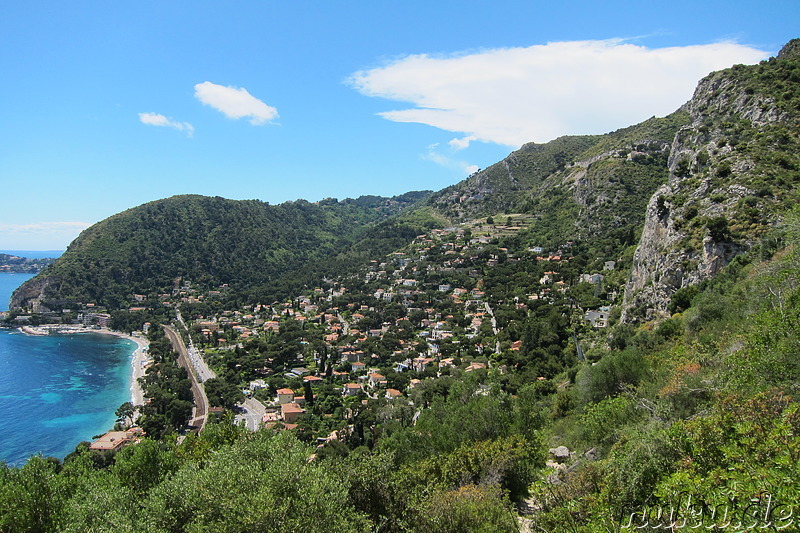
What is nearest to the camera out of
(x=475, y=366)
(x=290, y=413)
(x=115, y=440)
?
(x=115, y=440)

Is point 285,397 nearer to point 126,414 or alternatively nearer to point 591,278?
point 126,414

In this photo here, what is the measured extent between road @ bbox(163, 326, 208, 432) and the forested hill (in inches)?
1060

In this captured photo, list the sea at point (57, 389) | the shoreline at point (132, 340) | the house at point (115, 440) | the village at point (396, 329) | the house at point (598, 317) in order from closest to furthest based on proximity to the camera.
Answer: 1. the house at point (115, 440)
2. the house at point (598, 317)
3. the village at point (396, 329)
4. the sea at point (57, 389)
5. the shoreline at point (132, 340)

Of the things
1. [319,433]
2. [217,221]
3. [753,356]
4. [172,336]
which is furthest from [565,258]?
[217,221]

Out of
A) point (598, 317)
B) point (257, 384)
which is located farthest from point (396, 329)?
point (598, 317)

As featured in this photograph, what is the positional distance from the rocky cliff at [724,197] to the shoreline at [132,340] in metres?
49.1

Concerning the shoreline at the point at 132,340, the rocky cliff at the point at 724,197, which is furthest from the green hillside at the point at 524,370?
the shoreline at the point at 132,340

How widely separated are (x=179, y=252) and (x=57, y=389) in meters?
62.6

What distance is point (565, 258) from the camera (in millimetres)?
54906

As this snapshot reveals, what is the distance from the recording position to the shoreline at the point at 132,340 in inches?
1871

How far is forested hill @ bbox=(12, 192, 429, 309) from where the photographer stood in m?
89.6

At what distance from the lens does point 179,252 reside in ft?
350

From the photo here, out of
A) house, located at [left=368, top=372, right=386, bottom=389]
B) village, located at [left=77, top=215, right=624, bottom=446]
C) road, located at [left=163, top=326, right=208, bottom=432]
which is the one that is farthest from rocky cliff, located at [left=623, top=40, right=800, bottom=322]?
road, located at [left=163, top=326, right=208, bottom=432]

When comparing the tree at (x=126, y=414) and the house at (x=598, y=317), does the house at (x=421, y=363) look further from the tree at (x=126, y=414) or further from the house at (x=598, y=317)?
the tree at (x=126, y=414)
